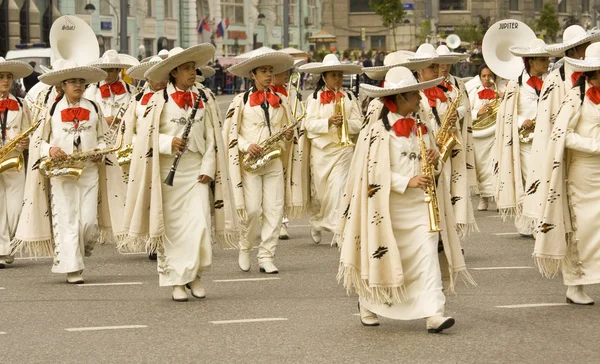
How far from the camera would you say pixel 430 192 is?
32.7 ft

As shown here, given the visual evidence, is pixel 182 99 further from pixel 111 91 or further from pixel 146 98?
pixel 111 91

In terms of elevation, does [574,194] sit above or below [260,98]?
below

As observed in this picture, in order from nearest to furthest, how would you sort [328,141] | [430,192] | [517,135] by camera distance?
[430,192]
[517,135]
[328,141]

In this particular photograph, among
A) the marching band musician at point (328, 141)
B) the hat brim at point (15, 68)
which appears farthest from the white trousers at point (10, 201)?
the marching band musician at point (328, 141)

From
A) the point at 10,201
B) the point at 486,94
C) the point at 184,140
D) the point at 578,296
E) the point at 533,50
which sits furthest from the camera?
the point at 486,94

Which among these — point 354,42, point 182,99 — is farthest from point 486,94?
point 354,42

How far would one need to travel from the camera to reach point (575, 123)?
11.1 metres

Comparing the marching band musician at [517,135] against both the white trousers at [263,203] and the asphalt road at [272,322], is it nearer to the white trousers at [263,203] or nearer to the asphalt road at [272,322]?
the asphalt road at [272,322]

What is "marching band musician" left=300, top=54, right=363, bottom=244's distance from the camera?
15914 millimetres

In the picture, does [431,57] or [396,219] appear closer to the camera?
[396,219]

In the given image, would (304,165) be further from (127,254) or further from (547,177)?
(547,177)

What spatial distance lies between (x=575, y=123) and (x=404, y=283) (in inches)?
79.0

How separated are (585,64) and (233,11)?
7721cm

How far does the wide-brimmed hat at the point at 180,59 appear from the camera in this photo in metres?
11.7
